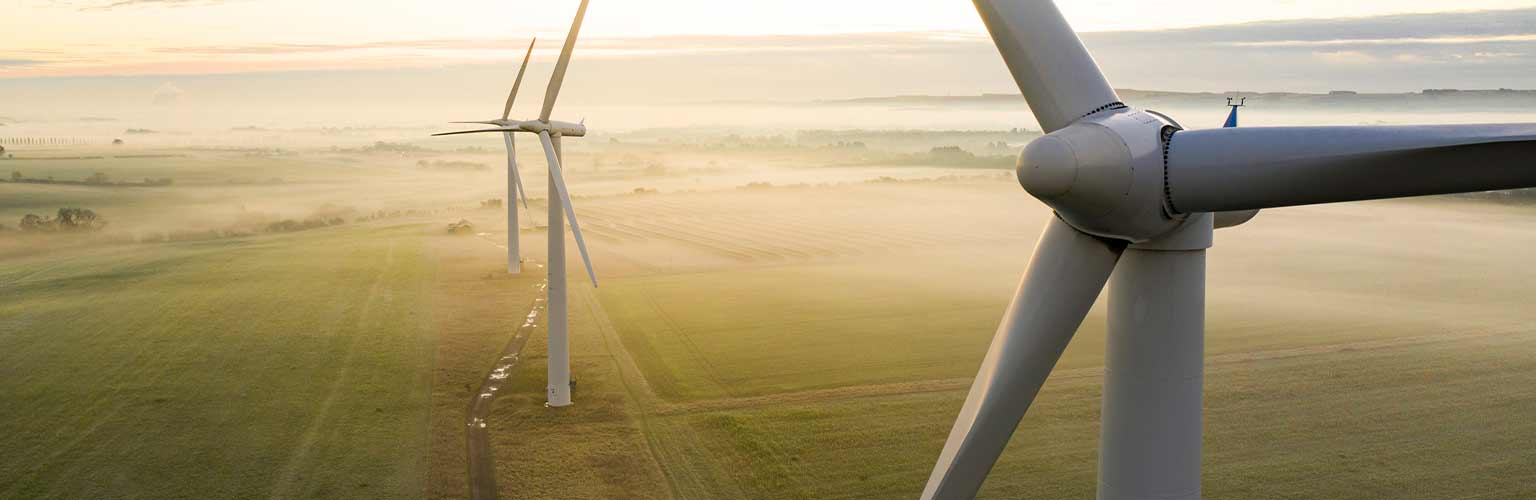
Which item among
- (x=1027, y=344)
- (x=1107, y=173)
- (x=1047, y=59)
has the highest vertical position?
(x=1047, y=59)

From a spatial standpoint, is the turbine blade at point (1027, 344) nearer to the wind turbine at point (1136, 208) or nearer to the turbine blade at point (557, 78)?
the wind turbine at point (1136, 208)

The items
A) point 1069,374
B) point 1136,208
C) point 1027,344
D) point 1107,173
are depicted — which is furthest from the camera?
point 1069,374

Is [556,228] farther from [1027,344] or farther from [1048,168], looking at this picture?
[1048,168]

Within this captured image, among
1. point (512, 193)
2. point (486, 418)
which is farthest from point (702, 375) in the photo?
point (512, 193)

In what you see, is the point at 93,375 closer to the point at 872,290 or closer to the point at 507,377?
the point at 507,377

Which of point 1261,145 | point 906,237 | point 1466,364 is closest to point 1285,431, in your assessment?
point 1466,364

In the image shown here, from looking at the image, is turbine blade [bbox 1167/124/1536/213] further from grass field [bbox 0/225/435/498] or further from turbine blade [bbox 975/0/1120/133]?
grass field [bbox 0/225/435/498]

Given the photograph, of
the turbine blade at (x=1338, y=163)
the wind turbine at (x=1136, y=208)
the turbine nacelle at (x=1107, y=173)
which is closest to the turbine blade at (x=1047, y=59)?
the wind turbine at (x=1136, y=208)
